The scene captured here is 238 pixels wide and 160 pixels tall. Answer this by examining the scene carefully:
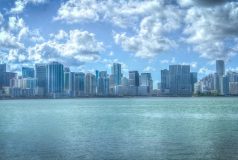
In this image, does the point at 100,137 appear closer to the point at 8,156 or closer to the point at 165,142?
the point at 165,142

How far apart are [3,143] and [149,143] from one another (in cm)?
1613

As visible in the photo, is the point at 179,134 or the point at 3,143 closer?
the point at 3,143

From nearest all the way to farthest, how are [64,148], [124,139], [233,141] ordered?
[64,148], [233,141], [124,139]

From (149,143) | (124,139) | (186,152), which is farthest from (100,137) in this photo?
(186,152)

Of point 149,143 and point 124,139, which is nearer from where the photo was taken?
A: point 149,143

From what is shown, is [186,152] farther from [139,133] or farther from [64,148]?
[139,133]

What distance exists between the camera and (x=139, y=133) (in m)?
54.8

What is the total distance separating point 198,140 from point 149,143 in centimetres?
593

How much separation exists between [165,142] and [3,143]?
1788 centimetres

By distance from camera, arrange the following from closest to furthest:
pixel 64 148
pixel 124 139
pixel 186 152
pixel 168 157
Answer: pixel 168 157 < pixel 186 152 < pixel 64 148 < pixel 124 139

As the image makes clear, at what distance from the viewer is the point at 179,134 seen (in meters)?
53.0

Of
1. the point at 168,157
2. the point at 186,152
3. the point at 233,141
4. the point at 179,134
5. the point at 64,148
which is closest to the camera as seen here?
the point at 168,157

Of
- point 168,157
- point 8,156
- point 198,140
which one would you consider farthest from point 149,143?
point 8,156

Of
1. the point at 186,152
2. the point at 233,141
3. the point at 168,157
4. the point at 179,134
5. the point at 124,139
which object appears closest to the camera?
the point at 168,157
